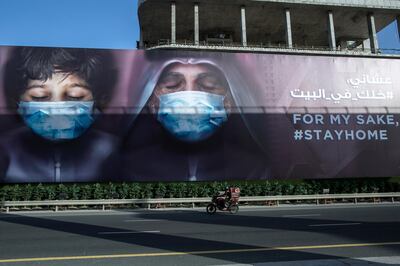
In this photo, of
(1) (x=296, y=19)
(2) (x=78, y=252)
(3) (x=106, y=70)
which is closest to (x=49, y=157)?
(3) (x=106, y=70)

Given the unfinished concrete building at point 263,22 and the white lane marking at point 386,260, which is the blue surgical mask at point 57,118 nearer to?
the unfinished concrete building at point 263,22

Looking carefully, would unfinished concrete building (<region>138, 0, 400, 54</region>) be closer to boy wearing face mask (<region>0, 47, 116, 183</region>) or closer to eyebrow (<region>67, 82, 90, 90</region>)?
boy wearing face mask (<region>0, 47, 116, 183</region>)

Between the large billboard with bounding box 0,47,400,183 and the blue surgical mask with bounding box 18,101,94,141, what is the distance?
0.06 m

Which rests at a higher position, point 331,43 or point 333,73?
point 331,43

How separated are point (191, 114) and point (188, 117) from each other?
31cm

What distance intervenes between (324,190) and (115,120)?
1397 centimetres

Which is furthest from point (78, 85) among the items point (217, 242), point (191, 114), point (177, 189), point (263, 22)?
point (263, 22)

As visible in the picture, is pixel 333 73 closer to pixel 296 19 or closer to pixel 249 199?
pixel 249 199

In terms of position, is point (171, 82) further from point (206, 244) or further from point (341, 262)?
point (341, 262)

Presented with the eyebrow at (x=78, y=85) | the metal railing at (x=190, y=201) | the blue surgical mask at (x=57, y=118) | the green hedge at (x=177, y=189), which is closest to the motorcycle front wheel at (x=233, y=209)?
the metal railing at (x=190, y=201)

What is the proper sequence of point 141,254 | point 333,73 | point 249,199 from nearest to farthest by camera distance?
1. point 141,254
2. point 249,199
3. point 333,73

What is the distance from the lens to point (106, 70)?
2792 cm

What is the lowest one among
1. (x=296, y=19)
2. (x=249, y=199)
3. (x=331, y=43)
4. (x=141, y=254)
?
(x=141, y=254)

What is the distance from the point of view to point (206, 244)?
8.89m
